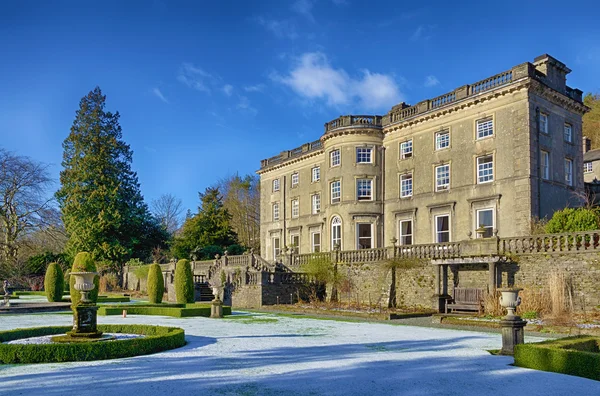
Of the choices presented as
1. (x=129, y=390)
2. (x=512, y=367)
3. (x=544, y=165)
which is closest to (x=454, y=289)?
(x=544, y=165)

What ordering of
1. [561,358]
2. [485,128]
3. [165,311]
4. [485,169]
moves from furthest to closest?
[485,128] → [485,169] → [165,311] → [561,358]

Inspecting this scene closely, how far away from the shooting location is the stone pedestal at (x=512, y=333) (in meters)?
11.9

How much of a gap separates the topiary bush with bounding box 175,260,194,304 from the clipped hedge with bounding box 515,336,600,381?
860 inches

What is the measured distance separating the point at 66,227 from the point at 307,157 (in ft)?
75.1

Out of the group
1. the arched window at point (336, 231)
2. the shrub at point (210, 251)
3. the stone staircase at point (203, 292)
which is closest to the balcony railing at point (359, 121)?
the arched window at point (336, 231)

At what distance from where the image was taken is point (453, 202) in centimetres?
3086

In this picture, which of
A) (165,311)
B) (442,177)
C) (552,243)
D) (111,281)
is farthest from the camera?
(111,281)

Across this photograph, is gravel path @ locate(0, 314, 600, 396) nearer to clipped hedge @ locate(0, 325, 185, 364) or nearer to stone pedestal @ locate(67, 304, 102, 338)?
clipped hedge @ locate(0, 325, 185, 364)

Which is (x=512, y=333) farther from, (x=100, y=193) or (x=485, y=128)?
(x=100, y=193)

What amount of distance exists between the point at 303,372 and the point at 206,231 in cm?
4166

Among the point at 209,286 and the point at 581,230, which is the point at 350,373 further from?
the point at 209,286

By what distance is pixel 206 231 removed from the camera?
50.6 metres

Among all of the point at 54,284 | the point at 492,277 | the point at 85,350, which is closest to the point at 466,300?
the point at 492,277

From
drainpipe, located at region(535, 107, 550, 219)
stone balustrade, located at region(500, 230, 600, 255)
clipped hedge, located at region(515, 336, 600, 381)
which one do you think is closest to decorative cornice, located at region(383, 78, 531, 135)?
drainpipe, located at region(535, 107, 550, 219)
